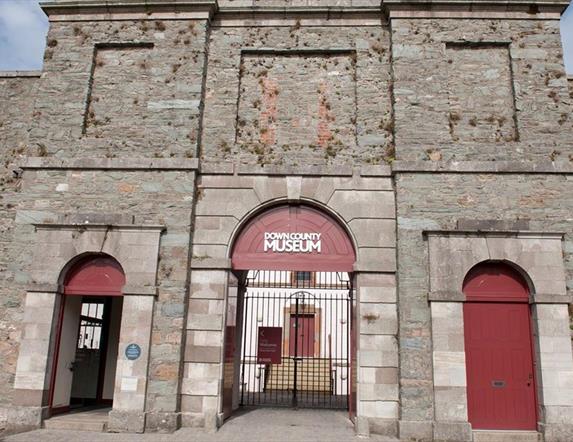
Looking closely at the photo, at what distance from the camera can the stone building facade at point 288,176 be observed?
27.8 ft

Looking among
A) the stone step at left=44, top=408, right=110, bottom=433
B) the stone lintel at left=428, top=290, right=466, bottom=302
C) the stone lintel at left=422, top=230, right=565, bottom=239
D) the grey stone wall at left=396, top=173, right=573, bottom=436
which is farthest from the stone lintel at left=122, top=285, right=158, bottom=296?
the stone lintel at left=422, top=230, right=565, bottom=239

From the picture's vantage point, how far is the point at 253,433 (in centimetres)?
844

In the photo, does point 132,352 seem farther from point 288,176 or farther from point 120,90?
point 120,90

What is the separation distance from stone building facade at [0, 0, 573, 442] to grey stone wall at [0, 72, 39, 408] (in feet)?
0.12

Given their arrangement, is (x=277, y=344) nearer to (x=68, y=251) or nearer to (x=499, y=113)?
(x=68, y=251)

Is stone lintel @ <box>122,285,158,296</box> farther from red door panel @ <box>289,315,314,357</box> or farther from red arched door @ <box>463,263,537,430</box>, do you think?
red door panel @ <box>289,315,314,357</box>

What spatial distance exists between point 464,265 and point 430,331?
4.04ft

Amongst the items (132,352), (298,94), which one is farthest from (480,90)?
(132,352)

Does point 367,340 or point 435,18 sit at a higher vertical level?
point 435,18

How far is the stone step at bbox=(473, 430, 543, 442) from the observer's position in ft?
26.4

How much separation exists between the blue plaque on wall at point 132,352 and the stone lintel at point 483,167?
5.31 m

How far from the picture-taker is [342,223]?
30.4ft

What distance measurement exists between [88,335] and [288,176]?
19.2 feet

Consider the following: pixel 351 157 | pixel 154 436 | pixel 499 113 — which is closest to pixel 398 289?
pixel 351 157
